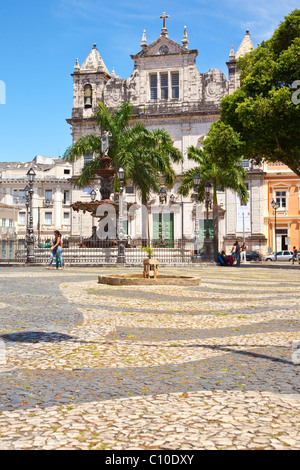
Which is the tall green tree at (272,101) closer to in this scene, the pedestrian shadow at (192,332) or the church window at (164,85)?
the pedestrian shadow at (192,332)

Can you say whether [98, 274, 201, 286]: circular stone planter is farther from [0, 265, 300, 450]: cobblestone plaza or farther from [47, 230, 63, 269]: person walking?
[47, 230, 63, 269]: person walking

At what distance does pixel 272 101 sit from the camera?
20391 mm

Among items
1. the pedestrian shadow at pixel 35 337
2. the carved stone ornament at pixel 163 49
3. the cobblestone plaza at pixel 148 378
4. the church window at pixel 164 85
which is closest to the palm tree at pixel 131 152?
the church window at pixel 164 85

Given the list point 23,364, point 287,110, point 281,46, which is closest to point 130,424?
point 23,364

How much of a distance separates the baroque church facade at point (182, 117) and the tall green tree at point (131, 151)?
12460mm

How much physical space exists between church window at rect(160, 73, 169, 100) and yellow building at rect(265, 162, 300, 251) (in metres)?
10.1

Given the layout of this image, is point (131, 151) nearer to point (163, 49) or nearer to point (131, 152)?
point (131, 152)

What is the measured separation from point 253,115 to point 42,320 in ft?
54.3

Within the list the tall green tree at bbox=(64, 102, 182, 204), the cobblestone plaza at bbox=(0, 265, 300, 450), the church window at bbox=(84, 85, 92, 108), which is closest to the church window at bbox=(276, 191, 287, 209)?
the tall green tree at bbox=(64, 102, 182, 204)

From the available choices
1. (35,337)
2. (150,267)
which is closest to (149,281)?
(150,267)

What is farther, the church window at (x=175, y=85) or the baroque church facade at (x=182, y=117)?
the church window at (x=175, y=85)

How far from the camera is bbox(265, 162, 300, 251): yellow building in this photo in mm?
42562

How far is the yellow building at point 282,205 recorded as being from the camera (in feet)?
140

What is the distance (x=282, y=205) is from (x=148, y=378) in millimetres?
40797
